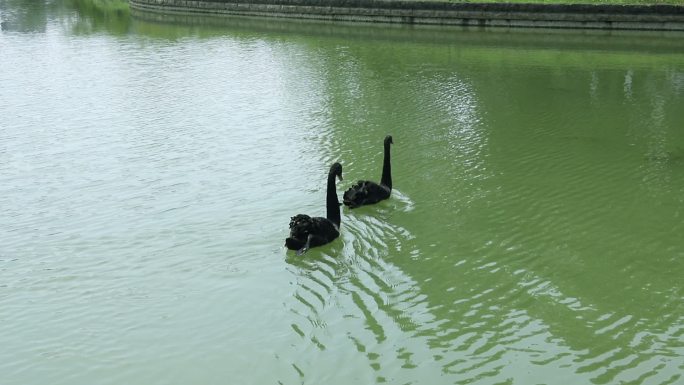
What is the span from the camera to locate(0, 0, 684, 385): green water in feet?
19.2

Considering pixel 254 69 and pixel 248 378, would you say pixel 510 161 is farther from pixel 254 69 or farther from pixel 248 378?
pixel 254 69

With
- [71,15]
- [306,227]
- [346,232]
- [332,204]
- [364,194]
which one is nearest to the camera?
[306,227]

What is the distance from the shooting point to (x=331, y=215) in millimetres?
8070

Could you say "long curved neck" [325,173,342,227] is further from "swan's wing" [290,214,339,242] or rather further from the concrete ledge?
the concrete ledge

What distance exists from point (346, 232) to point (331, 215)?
0.27 m

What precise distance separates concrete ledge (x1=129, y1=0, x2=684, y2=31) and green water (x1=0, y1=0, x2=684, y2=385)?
7.49 meters

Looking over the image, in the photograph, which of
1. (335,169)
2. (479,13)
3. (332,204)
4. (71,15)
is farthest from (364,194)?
(71,15)

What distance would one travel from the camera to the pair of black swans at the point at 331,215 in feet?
24.7

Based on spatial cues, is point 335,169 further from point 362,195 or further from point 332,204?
point 362,195

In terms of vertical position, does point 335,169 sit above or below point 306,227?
above

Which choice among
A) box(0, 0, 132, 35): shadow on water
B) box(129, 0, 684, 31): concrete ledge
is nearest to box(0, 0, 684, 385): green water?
box(129, 0, 684, 31): concrete ledge

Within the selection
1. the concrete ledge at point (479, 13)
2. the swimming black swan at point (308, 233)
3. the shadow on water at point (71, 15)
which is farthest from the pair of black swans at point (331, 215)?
the shadow on water at point (71, 15)

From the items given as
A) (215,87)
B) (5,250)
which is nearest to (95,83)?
(215,87)

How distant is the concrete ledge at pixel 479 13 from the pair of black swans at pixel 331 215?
17.8m
